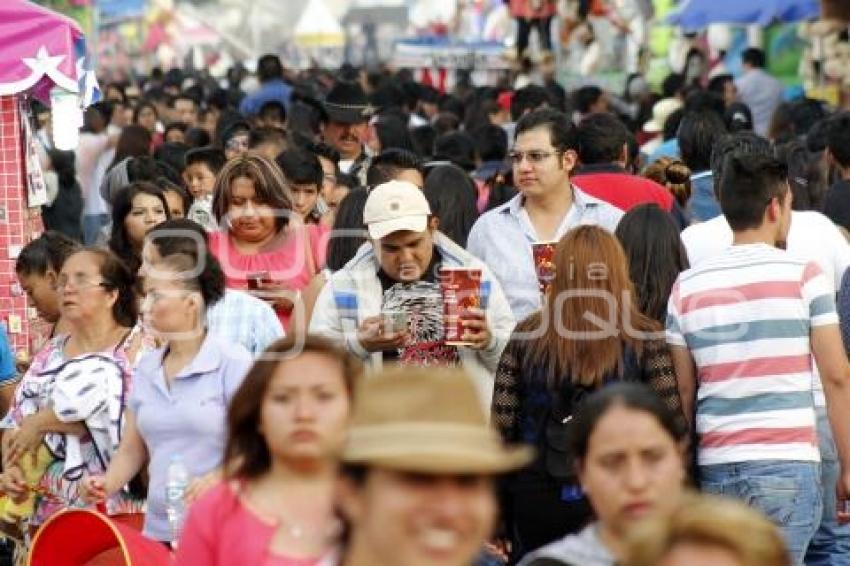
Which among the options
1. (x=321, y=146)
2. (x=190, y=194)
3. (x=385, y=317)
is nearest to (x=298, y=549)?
A: (x=385, y=317)

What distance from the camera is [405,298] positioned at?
27.0 ft

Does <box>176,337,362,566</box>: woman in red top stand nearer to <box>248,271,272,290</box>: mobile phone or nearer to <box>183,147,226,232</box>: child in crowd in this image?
<box>248,271,272,290</box>: mobile phone

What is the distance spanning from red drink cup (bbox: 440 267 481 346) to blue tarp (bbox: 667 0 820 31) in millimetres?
16203

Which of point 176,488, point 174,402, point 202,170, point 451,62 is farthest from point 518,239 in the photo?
point 451,62

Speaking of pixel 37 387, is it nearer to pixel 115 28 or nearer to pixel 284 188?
pixel 284 188

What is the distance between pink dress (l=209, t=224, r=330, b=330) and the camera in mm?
9367

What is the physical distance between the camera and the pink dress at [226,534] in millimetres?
5293

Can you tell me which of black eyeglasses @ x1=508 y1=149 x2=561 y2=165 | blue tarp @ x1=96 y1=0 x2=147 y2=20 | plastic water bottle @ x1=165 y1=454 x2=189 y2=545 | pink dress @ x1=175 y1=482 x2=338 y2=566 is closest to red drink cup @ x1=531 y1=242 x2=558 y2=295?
black eyeglasses @ x1=508 y1=149 x2=561 y2=165

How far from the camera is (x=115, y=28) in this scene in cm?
5244

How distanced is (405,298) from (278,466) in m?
2.83

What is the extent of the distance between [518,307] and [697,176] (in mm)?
2492

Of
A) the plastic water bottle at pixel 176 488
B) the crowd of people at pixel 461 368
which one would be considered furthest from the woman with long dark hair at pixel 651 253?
the plastic water bottle at pixel 176 488

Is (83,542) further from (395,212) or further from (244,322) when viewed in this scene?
(395,212)

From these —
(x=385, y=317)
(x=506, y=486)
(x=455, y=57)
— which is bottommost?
(x=506, y=486)
